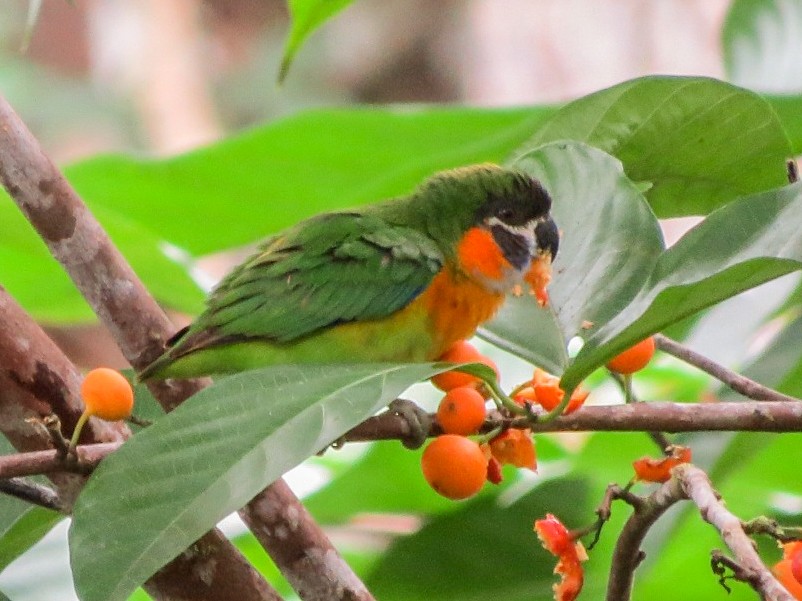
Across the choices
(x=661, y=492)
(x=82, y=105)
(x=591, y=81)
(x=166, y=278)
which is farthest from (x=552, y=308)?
(x=82, y=105)

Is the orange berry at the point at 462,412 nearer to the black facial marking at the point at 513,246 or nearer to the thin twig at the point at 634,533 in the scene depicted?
the thin twig at the point at 634,533

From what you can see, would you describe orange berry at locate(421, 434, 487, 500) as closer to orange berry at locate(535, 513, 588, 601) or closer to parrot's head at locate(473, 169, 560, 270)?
orange berry at locate(535, 513, 588, 601)

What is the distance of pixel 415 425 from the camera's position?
124cm

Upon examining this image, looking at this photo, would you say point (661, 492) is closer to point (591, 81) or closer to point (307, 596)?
point (307, 596)

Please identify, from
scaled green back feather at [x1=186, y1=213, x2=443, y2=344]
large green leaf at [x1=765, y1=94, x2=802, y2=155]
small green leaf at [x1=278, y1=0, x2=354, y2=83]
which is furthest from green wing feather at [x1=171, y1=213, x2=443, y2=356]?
large green leaf at [x1=765, y1=94, x2=802, y2=155]

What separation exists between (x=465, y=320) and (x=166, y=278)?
61 centimetres

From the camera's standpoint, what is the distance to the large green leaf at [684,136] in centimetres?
139

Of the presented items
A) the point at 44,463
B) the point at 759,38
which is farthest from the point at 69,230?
the point at 759,38

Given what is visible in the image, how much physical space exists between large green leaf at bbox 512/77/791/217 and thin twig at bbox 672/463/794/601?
558mm

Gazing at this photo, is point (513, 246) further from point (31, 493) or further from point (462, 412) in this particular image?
point (31, 493)

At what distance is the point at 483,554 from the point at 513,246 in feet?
1.66

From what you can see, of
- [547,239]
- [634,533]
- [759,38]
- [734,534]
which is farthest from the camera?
[759,38]

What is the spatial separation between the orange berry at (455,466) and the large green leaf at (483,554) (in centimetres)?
56

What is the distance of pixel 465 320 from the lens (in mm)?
1835
